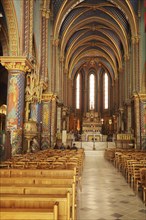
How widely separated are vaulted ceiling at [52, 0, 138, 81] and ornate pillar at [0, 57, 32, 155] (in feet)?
51.0

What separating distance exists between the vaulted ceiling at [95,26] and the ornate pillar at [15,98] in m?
15.5

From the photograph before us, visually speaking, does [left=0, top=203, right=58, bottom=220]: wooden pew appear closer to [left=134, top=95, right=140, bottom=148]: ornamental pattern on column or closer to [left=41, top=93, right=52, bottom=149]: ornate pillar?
[left=41, top=93, right=52, bottom=149]: ornate pillar

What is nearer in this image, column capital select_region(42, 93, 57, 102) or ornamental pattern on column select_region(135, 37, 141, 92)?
column capital select_region(42, 93, 57, 102)

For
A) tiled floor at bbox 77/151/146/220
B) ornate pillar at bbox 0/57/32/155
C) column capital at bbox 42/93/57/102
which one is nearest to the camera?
tiled floor at bbox 77/151/146/220

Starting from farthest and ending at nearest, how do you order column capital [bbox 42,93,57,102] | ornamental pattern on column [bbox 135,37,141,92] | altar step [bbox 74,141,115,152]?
altar step [bbox 74,141,115,152] → ornamental pattern on column [bbox 135,37,141,92] → column capital [bbox 42,93,57,102]

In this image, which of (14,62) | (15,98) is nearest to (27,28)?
(14,62)

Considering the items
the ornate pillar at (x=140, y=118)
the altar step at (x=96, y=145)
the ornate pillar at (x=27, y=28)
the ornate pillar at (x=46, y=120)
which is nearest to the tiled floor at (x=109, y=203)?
the ornate pillar at (x=27, y=28)

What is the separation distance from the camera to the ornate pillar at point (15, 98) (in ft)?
47.4

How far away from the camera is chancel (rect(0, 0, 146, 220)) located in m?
4.61

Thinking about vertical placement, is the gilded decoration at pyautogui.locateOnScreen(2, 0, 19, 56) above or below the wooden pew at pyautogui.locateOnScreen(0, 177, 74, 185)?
above

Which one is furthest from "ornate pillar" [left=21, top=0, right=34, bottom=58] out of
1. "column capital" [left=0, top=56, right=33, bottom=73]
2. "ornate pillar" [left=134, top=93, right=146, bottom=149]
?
"ornate pillar" [left=134, top=93, right=146, bottom=149]

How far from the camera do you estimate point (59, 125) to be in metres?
33.0

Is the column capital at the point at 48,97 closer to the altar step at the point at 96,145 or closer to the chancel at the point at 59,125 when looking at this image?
the chancel at the point at 59,125

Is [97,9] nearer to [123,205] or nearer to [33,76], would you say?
[33,76]
